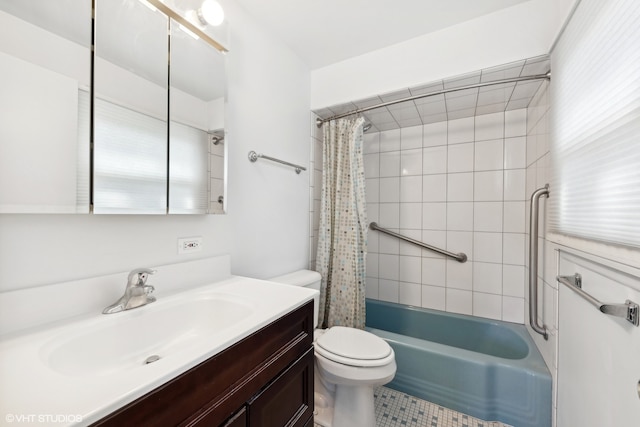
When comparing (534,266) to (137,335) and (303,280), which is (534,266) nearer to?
(303,280)

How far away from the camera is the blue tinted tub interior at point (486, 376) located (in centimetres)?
133

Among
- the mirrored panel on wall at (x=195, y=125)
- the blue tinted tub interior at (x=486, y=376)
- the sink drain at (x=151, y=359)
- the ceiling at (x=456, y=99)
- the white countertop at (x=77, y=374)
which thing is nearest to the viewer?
the white countertop at (x=77, y=374)

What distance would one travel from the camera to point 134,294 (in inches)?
32.5

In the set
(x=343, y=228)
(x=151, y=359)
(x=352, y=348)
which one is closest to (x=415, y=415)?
(x=352, y=348)

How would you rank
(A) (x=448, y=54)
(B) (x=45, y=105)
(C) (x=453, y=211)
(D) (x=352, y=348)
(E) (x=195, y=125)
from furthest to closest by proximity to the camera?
1. (C) (x=453, y=211)
2. (A) (x=448, y=54)
3. (D) (x=352, y=348)
4. (E) (x=195, y=125)
5. (B) (x=45, y=105)

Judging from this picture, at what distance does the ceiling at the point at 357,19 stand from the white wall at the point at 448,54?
51 mm

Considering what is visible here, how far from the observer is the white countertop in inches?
15.8

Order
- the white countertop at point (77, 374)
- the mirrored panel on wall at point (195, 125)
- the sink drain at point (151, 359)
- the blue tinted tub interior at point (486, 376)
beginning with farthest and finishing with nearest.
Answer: the blue tinted tub interior at point (486, 376), the mirrored panel on wall at point (195, 125), the sink drain at point (151, 359), the white countertop at point (77, 374)

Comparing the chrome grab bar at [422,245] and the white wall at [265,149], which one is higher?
the white wall at [265,149]

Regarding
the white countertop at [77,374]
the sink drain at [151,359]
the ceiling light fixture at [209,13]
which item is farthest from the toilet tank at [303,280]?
the ceiling light fixture at [209,13]

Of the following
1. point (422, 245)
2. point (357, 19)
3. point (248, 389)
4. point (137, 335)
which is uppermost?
point (357, 19)

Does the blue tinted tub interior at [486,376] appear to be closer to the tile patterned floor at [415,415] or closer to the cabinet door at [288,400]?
the tile patterned floor at [415,415]

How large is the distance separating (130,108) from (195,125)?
0.25 meters

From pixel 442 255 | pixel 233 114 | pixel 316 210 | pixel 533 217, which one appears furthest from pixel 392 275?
pixel 233 114
